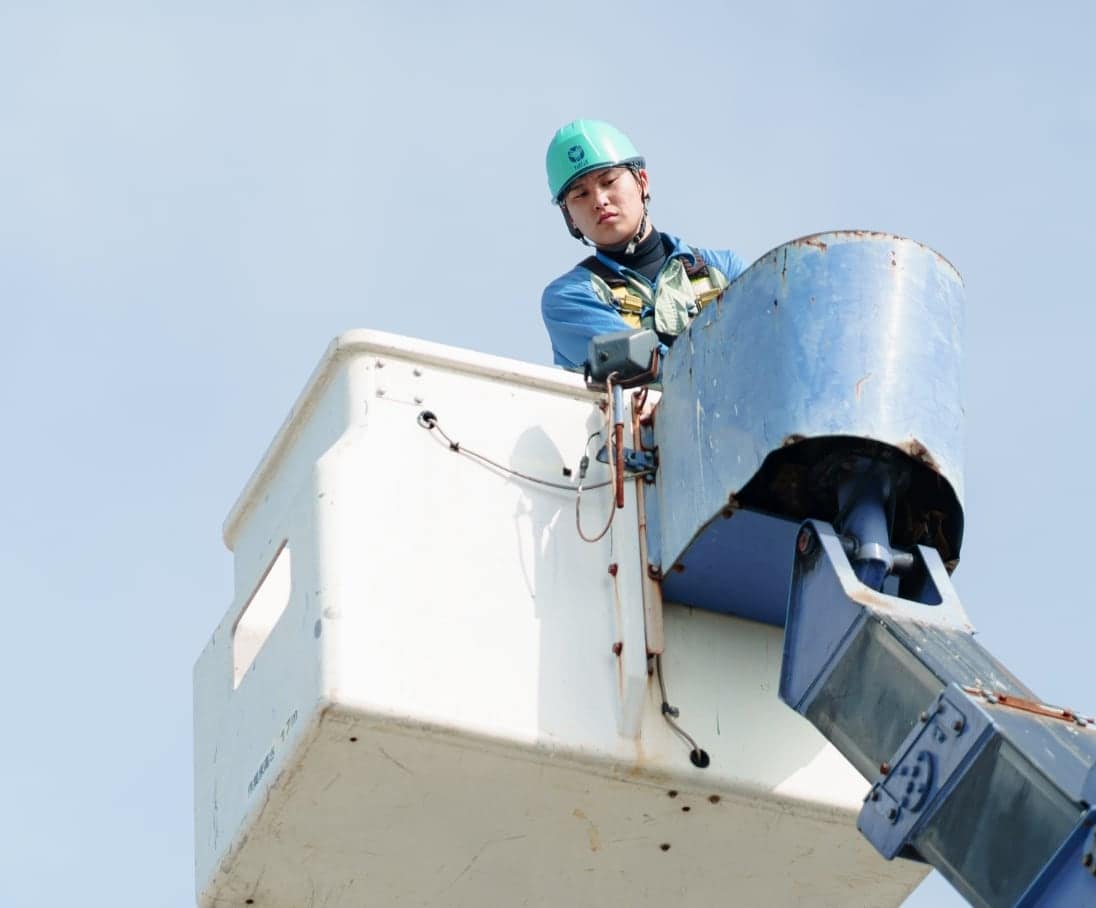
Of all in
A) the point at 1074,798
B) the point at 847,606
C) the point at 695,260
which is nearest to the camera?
the point at 1074,798

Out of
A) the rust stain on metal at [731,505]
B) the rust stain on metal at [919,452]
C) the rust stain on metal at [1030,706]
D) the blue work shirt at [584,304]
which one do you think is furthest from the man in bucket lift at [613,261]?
the rust stain on metal at [1030,706]

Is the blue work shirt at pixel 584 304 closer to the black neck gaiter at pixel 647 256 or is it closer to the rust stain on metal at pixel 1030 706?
the black neck gaiter at pixel 647 256

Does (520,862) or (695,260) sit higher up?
(695,260)

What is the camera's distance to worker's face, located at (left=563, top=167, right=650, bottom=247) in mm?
11062

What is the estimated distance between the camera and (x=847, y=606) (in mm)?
8492

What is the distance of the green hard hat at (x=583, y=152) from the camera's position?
440 inches

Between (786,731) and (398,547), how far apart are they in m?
1.46

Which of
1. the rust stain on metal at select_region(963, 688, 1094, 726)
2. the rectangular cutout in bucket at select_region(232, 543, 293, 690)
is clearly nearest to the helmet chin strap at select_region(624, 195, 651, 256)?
the rectangular cutout in bucket at select_region(232, 543, 293, 690)

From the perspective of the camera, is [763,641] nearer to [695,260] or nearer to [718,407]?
[718,407]

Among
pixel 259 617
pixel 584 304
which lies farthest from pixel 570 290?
pixel 259 617

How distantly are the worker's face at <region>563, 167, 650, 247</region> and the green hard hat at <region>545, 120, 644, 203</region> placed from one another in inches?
1.3

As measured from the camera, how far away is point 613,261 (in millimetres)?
11008

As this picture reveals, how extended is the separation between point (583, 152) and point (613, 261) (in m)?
0.50

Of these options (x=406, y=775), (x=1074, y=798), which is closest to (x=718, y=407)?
(x=406, y=775)
